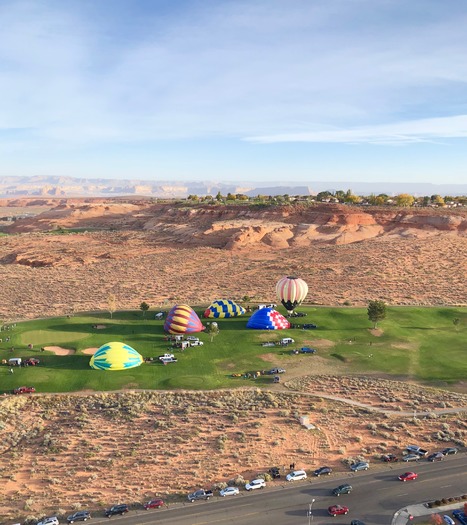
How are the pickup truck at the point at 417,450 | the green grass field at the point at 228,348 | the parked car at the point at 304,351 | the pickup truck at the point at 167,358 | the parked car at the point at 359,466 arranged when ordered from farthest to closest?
the parked car at the point at 304,351 < the pickup truck at the point at 167,358 < the green grass field at the point at 228,348 < the pickup truck at the point at 417,450 < the parked car at the point at 359,466

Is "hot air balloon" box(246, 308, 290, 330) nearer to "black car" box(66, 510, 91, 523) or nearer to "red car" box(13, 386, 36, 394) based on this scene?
"red car" box(13, 386, 36, 394)

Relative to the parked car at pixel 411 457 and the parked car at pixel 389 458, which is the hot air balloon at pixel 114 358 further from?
Result: the parked car at pixel 411 457

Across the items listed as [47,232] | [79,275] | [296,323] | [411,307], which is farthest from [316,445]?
[47,232]

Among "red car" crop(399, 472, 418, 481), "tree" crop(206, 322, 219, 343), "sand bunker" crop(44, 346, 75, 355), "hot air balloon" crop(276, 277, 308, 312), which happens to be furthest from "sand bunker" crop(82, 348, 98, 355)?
"red car" crop(399, 472, 418, 481)

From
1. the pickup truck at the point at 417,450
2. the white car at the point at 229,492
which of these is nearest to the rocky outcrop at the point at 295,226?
the pickup truck at the point at 417,450

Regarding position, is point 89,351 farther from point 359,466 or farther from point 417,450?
point 417,450

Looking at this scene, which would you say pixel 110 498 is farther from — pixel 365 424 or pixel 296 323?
pixel 296 323

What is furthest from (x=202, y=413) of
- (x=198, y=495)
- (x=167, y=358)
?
(x=198, y=495)
